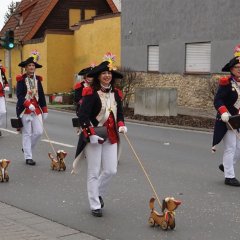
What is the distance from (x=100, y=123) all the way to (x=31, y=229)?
1462mm

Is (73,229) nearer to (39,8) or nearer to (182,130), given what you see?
(182,130)

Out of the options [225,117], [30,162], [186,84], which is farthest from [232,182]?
[186,84]

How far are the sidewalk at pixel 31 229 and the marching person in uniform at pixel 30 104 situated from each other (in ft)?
11.5

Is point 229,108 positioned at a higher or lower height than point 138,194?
higher

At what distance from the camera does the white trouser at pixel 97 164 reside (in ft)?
20.8

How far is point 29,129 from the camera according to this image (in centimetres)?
995

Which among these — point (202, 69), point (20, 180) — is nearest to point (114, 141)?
point (20, 180)

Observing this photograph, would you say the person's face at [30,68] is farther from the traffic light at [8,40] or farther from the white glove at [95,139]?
the traffic light at [8,40]

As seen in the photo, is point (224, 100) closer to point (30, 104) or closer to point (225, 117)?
point (225, 117)

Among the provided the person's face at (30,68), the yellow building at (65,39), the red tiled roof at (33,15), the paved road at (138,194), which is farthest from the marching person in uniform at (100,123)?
the red tiled roof at (33,15)

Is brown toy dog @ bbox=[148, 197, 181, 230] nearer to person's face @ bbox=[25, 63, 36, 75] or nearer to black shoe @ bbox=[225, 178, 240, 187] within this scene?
black shoe @ bbox=[225, 178, 240, 187]

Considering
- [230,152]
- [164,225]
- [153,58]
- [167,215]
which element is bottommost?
[164,225]

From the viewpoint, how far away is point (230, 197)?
732 centimetres

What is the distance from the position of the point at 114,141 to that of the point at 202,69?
17.5m
